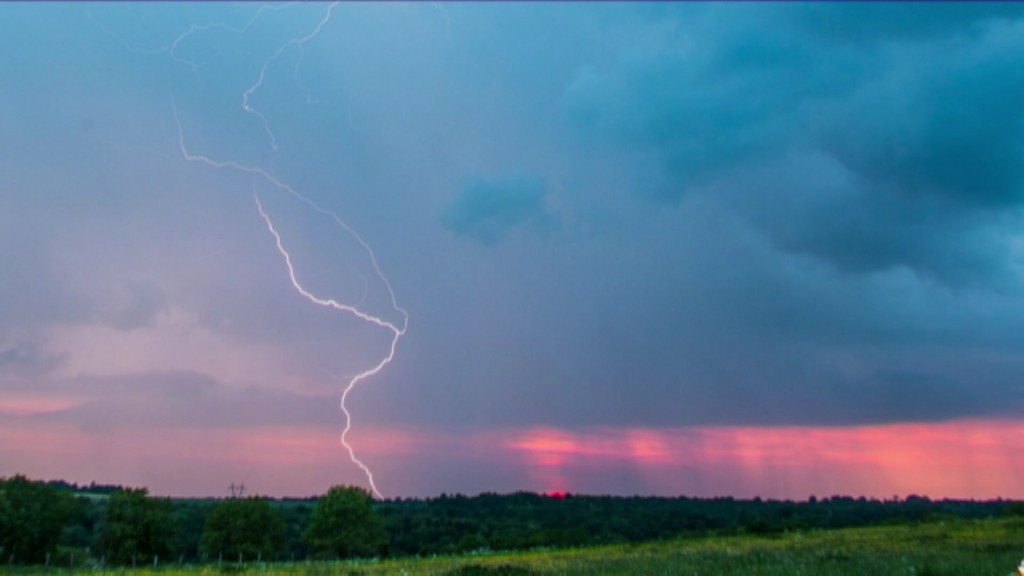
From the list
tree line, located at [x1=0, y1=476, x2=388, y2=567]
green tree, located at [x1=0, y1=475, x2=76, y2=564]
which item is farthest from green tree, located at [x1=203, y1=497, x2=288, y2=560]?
green tree, located at [x1=0, y1=475, x2=76, y2=564]

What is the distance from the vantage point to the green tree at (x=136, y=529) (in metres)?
73.4

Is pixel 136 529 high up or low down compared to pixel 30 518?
down

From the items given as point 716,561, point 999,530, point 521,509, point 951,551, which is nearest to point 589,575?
point 716,561

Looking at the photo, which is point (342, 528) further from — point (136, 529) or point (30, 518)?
point (30, 518)

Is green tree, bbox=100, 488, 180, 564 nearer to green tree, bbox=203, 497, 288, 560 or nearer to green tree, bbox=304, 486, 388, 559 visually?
green tree, bbox=203, 497, 288, 560

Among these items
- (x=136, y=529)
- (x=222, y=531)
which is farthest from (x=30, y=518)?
(x=222, y=531)

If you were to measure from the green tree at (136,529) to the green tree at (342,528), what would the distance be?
15.7 metres

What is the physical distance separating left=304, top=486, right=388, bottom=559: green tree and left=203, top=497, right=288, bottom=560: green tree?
442 cm

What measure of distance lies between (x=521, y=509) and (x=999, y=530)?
147 m

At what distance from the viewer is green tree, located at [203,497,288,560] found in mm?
81438

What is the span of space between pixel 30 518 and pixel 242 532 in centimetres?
1961

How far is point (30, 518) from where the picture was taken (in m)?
69.8

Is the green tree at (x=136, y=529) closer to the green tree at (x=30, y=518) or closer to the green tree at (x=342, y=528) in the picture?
the green tree at (x=30, y=518)

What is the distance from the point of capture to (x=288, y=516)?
14225cm
